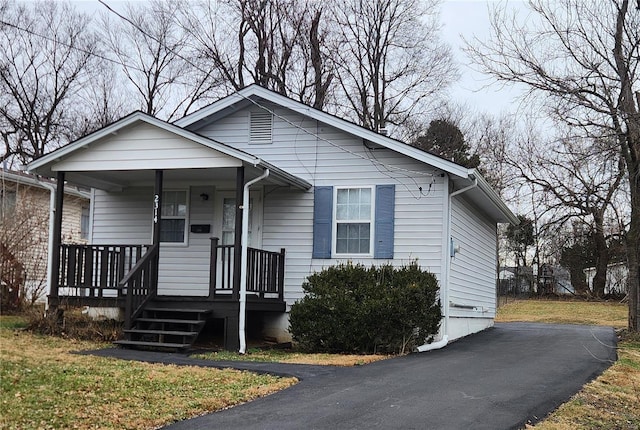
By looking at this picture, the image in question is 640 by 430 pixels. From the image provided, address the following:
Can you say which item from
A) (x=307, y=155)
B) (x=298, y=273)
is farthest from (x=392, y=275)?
(x=307, y=155)

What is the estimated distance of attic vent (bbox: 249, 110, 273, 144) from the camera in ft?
51.1

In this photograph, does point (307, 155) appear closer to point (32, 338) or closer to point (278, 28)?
point (32, 338)

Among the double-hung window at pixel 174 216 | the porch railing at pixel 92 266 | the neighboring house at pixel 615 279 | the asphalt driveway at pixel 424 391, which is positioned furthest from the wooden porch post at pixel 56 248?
the neighboring house at pixel 615 279

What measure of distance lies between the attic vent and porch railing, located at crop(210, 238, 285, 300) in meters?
2.49

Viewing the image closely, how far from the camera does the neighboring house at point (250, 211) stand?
13133mm

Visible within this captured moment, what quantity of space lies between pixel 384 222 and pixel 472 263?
160 inches

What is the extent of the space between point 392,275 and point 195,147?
4.27 meters

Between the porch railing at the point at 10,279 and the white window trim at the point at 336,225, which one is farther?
the porch railing at the point at 10,279

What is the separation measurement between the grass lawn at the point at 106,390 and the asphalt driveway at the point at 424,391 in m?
0.40

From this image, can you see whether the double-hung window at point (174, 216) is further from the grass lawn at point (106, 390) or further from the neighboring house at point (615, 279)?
the neighboring house at point (615, 279)

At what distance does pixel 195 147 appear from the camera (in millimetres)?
12992

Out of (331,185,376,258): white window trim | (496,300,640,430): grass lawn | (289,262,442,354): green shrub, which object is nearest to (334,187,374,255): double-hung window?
(331,185,376,258): white window trim

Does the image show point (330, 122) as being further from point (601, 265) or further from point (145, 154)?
point (601, 265)

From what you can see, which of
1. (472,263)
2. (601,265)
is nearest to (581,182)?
(472,263)
